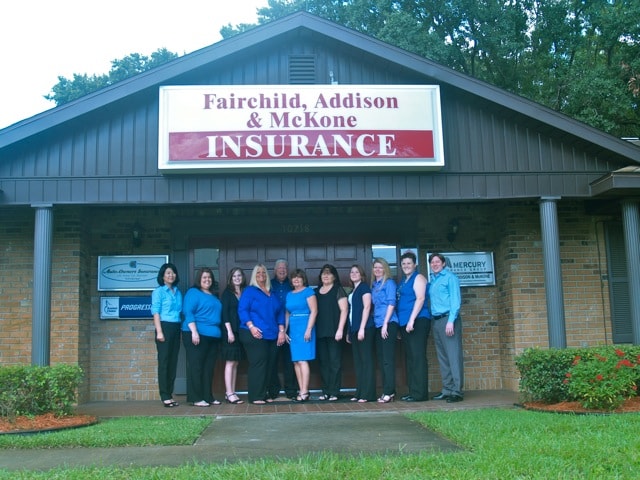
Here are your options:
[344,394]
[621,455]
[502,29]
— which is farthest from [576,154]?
[502,29]

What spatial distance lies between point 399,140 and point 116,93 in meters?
3.43

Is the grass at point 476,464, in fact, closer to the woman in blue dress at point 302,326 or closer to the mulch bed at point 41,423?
the mulch bed at point 41,423

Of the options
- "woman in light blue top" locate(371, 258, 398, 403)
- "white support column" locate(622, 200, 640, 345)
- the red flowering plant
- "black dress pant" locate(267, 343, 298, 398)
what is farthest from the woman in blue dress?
"white support column" locate(622, 200, 640, 345)

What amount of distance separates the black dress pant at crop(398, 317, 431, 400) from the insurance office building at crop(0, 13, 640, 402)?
1.32 meters

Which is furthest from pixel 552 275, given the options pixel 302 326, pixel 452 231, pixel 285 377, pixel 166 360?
pixel 166 360

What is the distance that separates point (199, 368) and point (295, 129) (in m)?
3.14

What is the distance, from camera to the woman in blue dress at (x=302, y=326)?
29.3 feet

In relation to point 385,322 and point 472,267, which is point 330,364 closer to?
point 385,322

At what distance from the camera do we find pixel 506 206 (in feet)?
33.1

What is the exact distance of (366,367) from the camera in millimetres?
8844

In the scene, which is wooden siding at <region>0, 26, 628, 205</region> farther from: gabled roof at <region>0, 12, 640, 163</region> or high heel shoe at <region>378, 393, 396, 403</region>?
high heel shoe at <region>378, 393, 396, 403</region>

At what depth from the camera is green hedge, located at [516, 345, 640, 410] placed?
7.11 meters

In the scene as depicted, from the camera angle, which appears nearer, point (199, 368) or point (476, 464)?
point (476, 464)

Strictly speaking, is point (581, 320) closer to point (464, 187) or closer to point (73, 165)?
point (464, 187)
